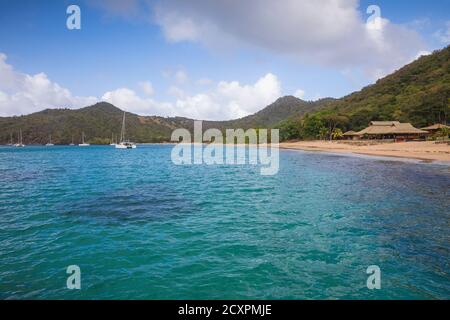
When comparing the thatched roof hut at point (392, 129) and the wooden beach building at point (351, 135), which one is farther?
the wooden beach building at point (351, 135)

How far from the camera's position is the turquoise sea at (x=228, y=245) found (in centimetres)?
634

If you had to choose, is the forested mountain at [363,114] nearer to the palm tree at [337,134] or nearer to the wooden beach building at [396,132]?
the palm tree at [337,134]

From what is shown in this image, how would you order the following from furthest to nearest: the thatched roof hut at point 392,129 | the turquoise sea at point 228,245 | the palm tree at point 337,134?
the palm tree at point 337,134
the thatched roof hut at point 392,129
the turquoise sea at point 228,245

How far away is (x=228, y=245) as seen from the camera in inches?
352

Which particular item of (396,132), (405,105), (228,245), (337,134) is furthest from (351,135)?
(228,245)

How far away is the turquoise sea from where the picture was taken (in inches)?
249

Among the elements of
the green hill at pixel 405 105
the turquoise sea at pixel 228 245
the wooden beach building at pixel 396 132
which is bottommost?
the turquoise sea at pixel 228 245

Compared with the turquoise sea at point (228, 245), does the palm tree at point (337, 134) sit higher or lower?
higher

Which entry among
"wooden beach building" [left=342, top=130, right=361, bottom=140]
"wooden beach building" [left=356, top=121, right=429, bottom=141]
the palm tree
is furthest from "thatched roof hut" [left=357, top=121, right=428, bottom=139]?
the palm tree

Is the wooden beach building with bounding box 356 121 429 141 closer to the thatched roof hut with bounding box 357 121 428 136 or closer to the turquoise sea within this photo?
the thatched roof hut with bounding box 357 121 428 136

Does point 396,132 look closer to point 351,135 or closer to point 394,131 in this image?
point 394,131

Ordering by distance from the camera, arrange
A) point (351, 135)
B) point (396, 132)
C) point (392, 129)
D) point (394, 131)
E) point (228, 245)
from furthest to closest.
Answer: point (351, 135) < point (392, 129) < point (394, 131) < point (396, 132) < point (228, 245)

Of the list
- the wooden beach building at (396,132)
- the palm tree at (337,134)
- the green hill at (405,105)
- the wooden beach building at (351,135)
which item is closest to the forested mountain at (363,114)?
the green hill at (405,105)
